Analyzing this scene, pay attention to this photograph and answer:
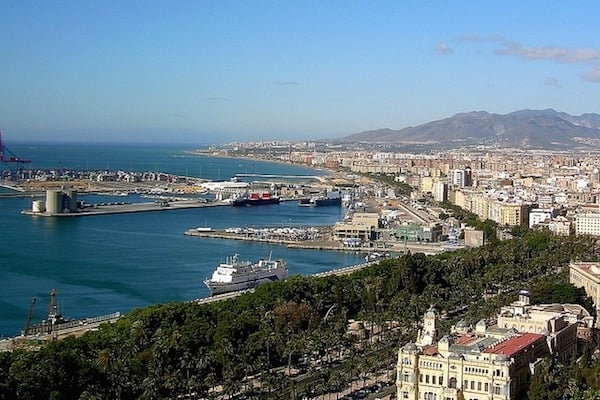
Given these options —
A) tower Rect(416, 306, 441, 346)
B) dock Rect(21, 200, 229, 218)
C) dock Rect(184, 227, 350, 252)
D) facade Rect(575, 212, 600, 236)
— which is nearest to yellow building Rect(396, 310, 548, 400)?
tower Rect(416, 306, 441, 346)

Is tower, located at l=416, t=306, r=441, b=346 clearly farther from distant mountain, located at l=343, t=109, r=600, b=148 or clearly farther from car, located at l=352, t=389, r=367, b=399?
distant mountain, located at l=343, t=109, r=600, b=148

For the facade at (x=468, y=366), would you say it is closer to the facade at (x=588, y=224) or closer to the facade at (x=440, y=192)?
the facade at (x=588, y=224)

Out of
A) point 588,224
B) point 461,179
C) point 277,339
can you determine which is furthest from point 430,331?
point 461,179

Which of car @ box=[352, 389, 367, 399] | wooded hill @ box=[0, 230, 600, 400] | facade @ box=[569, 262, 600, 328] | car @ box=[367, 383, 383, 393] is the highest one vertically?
facade @ box=[569, 262, 600, 328]

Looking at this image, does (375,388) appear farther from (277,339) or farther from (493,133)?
(493,133)

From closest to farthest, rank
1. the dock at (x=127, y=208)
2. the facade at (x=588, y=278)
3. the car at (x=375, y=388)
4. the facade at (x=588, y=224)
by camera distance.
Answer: the car at (x=375, y=388)
the facade at (x=588, y=278)
the facade at (x=588, y=224)
the dock at (x=127, y=208)

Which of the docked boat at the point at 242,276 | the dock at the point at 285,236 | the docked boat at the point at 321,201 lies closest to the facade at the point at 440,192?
the docked boat at the point at 321,201

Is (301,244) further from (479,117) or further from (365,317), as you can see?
(479,117)
